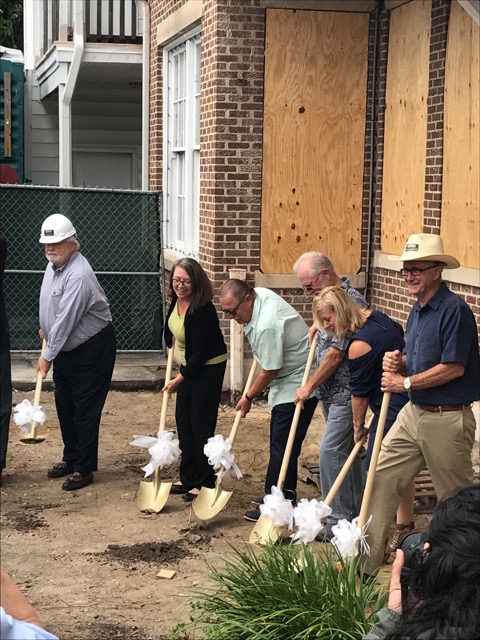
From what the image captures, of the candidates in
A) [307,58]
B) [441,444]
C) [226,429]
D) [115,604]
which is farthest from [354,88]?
[115,604]

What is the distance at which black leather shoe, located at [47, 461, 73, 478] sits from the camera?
823cm

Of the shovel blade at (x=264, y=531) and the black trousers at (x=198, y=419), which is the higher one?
the black trousers at (x=198, y=419)

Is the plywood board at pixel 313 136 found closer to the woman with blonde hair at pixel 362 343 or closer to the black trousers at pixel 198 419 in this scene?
the black trousers at pixel 198 419

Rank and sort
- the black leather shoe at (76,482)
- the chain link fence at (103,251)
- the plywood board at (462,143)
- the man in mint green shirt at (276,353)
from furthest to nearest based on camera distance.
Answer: the chain link fence at (103,251)
the plywood board at (462,143)
the black leather shoe at (76,482)
the man in mint green shirt at (276,353)

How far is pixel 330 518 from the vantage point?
6.66 meters

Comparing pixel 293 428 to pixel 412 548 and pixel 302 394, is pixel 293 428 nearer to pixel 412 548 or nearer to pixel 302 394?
pixel 302 394

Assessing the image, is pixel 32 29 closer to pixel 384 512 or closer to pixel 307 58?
pixel 307 58

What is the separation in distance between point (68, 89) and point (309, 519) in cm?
1076

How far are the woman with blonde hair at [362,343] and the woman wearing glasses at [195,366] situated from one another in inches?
48.5

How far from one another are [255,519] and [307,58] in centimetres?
527

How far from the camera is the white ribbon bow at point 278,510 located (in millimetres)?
6066

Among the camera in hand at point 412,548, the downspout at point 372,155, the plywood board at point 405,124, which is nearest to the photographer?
the camera in hand at point 412,548

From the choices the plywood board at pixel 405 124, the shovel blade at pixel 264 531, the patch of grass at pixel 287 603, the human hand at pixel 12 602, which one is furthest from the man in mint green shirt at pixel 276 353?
the human hand at pixel 12 602

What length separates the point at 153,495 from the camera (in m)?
7.46
